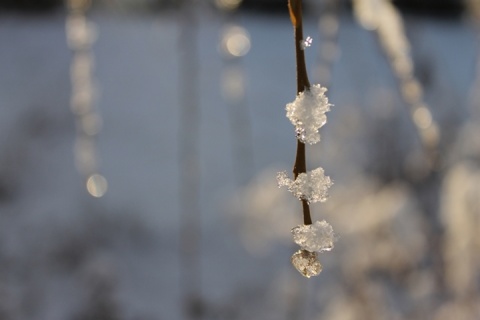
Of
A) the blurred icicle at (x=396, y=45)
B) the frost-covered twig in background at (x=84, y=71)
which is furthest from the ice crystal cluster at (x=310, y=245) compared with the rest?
the frost-covered twig in background at (x=84, y=71)

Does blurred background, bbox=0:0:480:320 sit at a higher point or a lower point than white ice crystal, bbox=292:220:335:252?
lower

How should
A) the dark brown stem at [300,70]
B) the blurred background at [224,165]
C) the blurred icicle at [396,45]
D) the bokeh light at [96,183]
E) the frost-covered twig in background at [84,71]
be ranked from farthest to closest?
1. the blurred background at [224,165]
2. the bokeh light at [96,183]
3. the frost-covered twig in background at [84,71]
4. the blurred icicle at [396,45]
5. the dark brown stem at [300,70]

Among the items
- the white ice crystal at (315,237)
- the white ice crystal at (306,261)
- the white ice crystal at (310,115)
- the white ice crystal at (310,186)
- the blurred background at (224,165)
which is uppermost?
the white ice crystal at (310,115)

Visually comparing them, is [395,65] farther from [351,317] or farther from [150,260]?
[150,260]

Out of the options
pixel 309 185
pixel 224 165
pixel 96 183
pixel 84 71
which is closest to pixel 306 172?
pixel 309 185

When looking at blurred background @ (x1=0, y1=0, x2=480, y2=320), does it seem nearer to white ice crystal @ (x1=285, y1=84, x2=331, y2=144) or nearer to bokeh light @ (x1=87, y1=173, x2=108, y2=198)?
bokeh light @ (x1=87, y1=173, x2=108, y2=198)

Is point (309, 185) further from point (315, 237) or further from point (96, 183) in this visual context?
point (96, 183)

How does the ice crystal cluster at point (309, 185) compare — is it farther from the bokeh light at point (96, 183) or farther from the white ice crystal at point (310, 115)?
the bokeh light at point (96, 183)

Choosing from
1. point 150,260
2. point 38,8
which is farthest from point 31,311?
point 38,8

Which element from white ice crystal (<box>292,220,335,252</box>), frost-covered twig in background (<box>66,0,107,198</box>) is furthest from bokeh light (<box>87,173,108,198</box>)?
white ice crystal (<box>292,220,335,252</box>)
